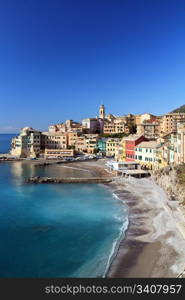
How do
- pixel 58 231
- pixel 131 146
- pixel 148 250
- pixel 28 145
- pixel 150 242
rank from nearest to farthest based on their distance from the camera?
pixel 148 250
pixel 150 242
pixel 58 231
pixel 131 146
pixel 28 145

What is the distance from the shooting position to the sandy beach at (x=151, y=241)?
16.8 m

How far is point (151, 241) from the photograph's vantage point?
69.3 ft

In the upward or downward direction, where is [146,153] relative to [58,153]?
upward

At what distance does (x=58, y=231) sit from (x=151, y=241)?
8.19m

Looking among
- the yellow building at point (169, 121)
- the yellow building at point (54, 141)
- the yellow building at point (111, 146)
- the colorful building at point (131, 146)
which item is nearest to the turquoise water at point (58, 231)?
the colorful building at point (131, 146)

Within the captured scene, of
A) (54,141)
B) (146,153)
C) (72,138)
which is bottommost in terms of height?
(146,153)

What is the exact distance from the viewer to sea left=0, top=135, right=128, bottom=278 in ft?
59.2

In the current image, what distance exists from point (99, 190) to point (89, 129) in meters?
70.1

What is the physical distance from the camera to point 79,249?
20.6 meters

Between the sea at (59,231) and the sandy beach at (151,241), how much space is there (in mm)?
875

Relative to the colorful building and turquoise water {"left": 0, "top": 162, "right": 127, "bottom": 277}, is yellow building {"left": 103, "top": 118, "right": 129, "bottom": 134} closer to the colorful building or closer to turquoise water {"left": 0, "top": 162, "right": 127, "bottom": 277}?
the colorful building

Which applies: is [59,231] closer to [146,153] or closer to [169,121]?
[146,153]

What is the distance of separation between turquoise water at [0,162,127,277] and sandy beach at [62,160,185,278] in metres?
1.01

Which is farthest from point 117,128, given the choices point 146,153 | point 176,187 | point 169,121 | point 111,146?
point 176,187
